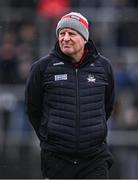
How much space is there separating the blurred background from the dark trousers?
16.0 feet

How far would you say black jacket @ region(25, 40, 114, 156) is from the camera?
7.62m

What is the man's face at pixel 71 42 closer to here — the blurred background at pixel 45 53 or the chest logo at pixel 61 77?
the chest logo at pixel 61 77

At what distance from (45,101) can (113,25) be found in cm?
756

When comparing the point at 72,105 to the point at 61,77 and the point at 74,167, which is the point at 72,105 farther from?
the point at 74,167

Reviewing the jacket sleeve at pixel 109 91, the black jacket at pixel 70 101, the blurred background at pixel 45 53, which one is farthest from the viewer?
the blurred background at pixel 45 53

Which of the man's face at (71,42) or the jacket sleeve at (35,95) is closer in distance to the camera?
the man's face at (71,42)

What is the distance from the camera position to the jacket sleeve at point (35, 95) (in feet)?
25.7

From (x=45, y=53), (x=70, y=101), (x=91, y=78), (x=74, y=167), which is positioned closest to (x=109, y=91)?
(x=91, y=78)

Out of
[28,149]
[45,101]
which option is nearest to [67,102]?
[45,101]

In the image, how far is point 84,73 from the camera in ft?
25.5

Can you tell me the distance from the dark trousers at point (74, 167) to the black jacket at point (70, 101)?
0.10 meters

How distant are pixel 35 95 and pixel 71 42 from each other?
64cm

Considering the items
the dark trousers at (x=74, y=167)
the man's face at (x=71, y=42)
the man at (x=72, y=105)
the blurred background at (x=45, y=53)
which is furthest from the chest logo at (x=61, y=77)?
the blurred background at (x=45, y=53)

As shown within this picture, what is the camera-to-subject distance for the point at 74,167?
7719mm
